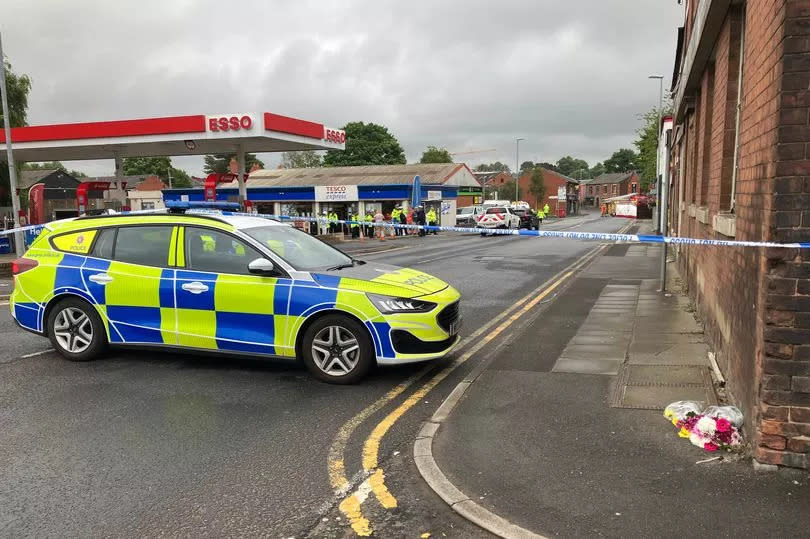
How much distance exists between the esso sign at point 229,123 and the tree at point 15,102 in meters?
13.8

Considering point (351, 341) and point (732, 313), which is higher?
point (732, 313)

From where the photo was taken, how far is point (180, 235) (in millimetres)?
6422

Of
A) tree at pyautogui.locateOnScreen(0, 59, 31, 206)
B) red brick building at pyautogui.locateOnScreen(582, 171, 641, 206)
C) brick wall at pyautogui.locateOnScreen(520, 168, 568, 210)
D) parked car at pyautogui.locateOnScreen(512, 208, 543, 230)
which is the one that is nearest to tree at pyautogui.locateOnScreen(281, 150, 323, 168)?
brick wall at pyautogui.locateOnScreen(520, 168, 568, 210)

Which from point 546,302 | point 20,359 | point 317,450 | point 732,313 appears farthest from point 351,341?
point 546,302

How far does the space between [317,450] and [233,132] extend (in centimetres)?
2036

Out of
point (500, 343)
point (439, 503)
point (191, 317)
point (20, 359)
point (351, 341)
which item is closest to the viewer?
point (439, 503)

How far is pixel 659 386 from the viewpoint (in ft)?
18.1

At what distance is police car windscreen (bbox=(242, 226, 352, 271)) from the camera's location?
20.5 ft

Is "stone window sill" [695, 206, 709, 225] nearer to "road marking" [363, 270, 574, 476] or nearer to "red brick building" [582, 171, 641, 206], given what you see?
"road marking" [363, 270, 574, 476]

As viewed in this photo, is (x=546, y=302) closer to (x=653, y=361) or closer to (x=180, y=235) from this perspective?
(x=653, y=361)

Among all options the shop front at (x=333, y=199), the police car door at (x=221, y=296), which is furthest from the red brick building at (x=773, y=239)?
the shop front at (x=333, y=199)

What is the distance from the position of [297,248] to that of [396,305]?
151 cm

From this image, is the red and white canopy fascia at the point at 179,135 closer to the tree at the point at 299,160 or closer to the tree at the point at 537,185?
the tree at the point at 537,185

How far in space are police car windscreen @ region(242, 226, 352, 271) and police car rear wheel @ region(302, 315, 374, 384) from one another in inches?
26.8
